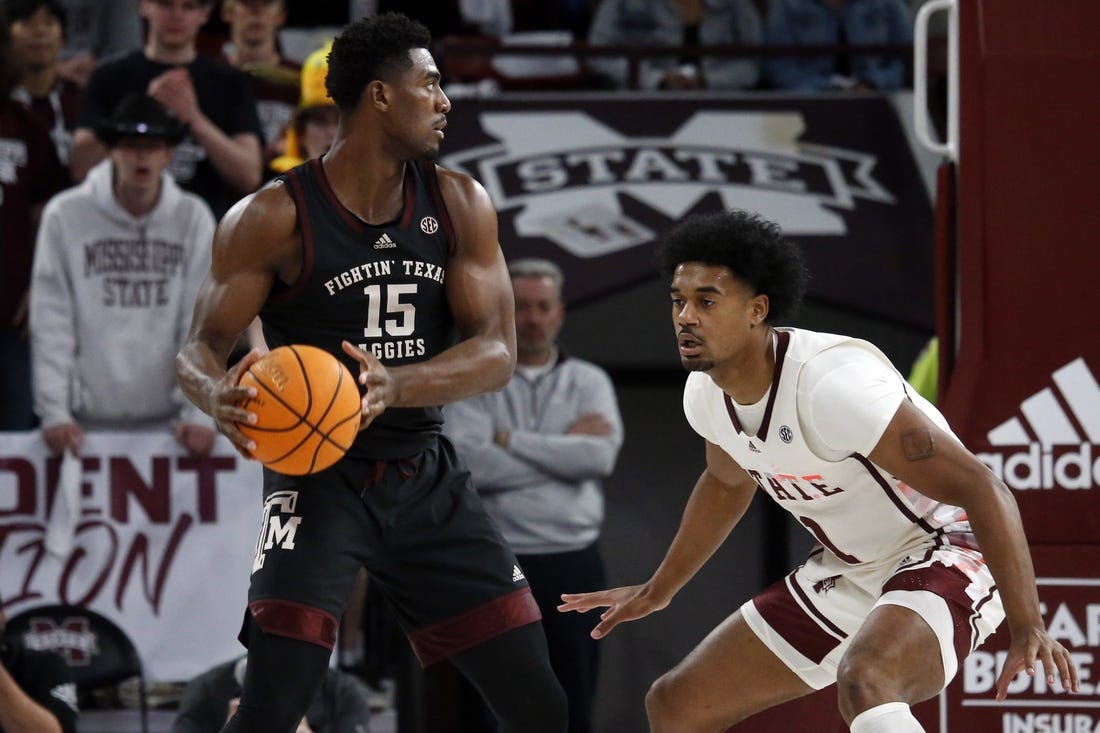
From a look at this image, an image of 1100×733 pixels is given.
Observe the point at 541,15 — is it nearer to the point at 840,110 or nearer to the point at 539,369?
the point at 840,110

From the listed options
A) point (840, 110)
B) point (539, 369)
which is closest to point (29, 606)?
point (539, 369)

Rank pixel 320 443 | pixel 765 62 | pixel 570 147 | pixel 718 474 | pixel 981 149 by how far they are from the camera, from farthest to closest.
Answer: pixel 765 62 → pixel 570 147 → pixel 981 149 → pixel 718 474 → pixel 320 443

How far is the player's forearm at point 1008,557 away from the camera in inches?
151

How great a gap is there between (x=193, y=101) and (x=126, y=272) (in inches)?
31.8

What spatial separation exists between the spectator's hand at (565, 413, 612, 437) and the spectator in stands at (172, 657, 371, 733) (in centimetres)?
149

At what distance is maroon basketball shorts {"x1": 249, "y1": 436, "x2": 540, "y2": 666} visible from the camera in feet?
13.2

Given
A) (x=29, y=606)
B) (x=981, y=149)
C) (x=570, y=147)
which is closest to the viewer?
(x=981, y=149)

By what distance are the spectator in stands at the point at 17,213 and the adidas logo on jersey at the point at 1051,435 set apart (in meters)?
4.08

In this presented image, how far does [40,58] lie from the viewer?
7746mm

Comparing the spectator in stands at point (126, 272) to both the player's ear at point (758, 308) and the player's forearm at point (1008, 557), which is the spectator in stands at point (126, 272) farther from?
the player's forearm at point (1008, 557)

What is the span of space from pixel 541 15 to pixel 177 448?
4.52 meters

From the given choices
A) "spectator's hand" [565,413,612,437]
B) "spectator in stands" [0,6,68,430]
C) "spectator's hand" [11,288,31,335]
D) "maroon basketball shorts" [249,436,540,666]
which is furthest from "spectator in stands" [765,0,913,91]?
"maroon basketball shorts" [249,436,540,666]

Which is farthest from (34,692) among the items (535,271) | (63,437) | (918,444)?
(918,444)

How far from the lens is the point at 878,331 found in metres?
8.54
